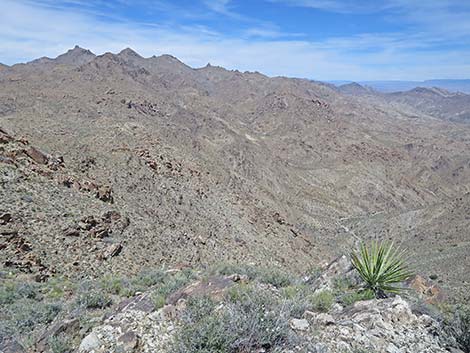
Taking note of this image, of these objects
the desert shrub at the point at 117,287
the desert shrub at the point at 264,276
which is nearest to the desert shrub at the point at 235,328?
the desert shrub at the point at 264,276

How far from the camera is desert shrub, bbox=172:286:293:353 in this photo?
5570mm

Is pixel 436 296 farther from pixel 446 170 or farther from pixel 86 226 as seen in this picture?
pixel 446 170

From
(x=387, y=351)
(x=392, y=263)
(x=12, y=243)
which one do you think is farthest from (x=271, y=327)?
(x=12, y=243)

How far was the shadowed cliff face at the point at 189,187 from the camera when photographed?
717 inches

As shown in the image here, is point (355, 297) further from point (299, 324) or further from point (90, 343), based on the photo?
point (90, 343)

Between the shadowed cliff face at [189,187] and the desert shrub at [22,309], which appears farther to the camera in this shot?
the shadowed cliff face at [189,187]

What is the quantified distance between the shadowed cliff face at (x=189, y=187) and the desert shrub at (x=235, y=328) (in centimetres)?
1007

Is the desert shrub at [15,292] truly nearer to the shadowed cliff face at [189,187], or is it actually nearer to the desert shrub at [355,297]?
the shadowed cliff face at [189,187]

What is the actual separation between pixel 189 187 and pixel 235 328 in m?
27.6

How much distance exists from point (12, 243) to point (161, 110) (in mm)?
64082

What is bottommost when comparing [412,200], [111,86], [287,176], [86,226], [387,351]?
[412,200]

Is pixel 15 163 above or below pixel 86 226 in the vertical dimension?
above

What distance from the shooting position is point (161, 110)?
76.8m

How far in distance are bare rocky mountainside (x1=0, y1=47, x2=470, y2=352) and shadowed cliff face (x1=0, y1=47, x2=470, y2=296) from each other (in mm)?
117
